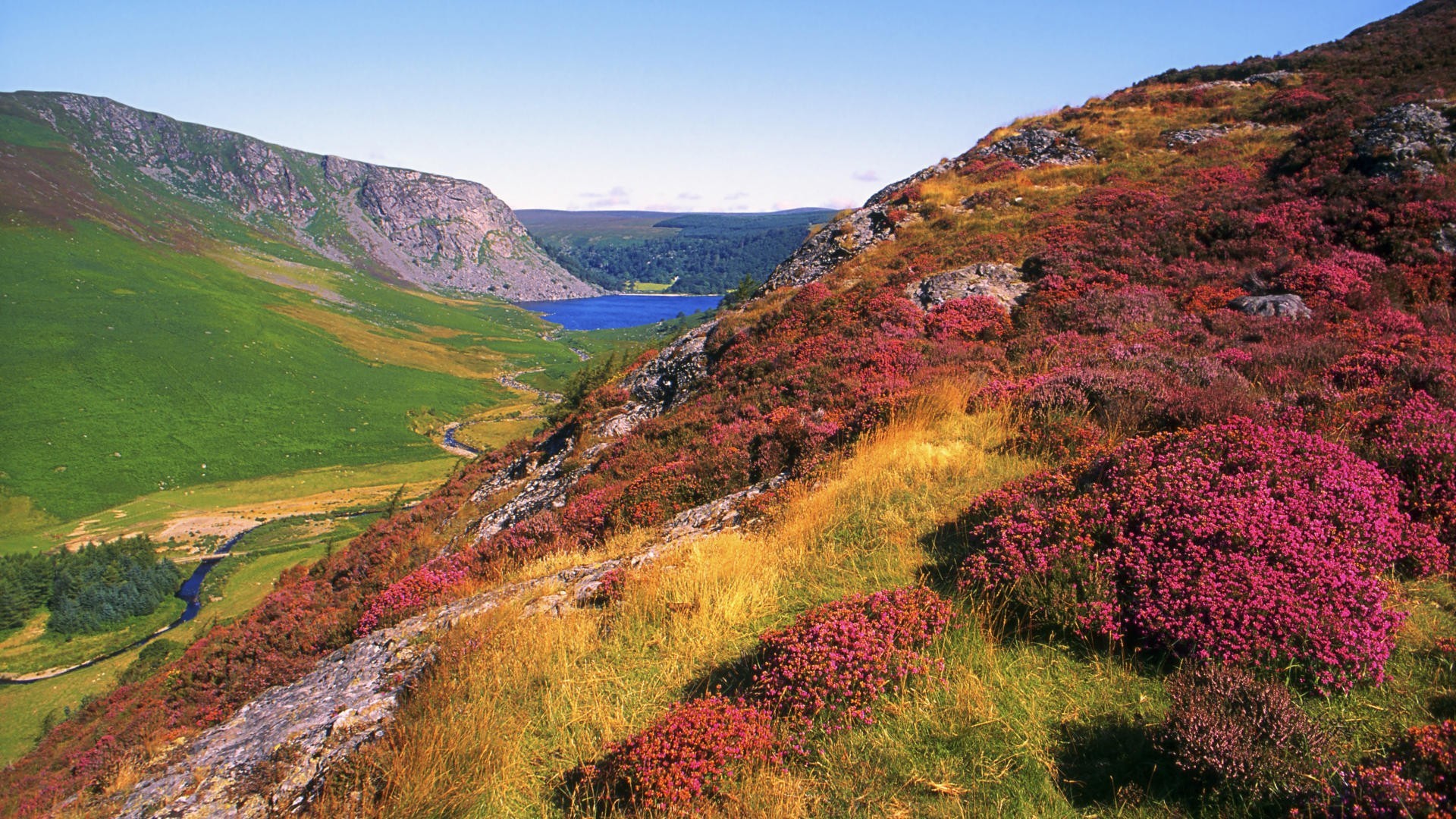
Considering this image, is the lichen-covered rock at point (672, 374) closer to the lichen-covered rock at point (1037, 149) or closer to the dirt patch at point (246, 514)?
the lichen-covered rock at point (1037, 149)

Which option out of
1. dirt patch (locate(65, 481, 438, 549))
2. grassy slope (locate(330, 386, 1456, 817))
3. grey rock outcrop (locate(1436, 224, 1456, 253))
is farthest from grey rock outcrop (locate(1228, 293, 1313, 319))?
dirt patch (locate(65, 481, 438, 549))

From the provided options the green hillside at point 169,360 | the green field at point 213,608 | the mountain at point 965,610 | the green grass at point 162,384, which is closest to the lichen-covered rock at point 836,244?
the mountain at point 965,610

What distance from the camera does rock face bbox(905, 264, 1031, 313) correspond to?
1777 cm

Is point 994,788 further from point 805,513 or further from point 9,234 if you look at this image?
point 9,234

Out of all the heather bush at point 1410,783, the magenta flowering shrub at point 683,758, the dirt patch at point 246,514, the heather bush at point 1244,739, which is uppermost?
the heather bush at point 1410,783

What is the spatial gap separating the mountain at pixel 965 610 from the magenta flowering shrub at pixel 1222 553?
0.03m

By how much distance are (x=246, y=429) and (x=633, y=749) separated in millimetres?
117078

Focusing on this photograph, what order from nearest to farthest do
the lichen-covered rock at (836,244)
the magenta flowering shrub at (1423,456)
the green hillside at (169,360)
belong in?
1. the magenta flowering shrub at (1423,456)
2. the lichen-covered rock at (836,244)
3. the green hillside at (169,360)

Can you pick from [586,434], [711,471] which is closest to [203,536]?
[586,434]

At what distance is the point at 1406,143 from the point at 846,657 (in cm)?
2294

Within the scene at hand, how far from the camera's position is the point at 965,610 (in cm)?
536

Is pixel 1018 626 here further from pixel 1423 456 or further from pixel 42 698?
pixel 42 698

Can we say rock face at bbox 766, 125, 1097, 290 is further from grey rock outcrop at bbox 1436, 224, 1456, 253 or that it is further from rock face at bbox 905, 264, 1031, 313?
grey rock outcrop at bbox 1436, 224, 1456, 253

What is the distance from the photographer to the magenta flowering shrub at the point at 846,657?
14.8 ft
